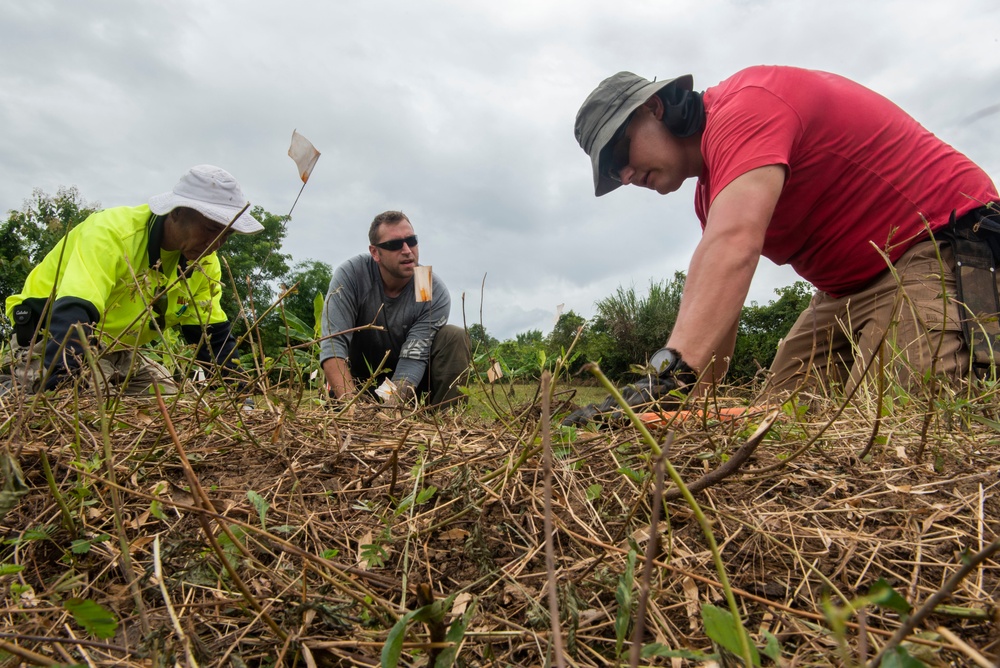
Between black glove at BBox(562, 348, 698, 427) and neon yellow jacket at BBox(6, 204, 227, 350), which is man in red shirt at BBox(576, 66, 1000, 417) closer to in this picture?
black glove at BBox(562, 348, 698, 427)

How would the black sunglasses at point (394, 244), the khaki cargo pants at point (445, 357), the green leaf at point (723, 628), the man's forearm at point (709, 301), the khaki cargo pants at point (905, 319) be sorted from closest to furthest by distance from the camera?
the green leaf at point (723, 628) → the man's forearm at point (709, 301) → the khaki cargo pants at point (905, 319) → the black sunglasses at point (394, 244) → the khaki cargo pants at point (445, 357)

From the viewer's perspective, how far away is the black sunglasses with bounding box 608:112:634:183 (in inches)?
108

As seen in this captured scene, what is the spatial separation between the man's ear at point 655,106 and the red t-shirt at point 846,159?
0.21 meters

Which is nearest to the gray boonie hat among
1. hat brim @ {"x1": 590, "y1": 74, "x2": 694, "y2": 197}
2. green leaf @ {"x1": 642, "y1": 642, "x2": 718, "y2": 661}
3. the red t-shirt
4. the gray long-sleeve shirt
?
hat brim @ {"x1": 590, "y1": 74, "x2": 694, "y2": 197}

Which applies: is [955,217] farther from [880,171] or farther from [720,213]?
[720,213]

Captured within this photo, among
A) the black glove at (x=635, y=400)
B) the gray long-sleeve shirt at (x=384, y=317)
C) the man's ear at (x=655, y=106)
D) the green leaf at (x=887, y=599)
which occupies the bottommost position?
the green leaf at (x=887, y=599)

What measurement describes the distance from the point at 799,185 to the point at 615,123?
863 millimetres

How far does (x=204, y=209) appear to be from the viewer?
10.8 feet

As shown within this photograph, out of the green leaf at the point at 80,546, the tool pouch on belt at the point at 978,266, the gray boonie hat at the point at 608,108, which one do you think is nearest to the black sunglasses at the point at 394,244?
the gray boonie hat at the point at 608,108

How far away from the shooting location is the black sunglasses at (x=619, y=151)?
108 inches

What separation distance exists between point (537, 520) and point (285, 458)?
61 cm

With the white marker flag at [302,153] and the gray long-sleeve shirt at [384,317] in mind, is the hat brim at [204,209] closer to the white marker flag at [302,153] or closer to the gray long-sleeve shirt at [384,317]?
the gray long-sleeve shirt at [384,317]

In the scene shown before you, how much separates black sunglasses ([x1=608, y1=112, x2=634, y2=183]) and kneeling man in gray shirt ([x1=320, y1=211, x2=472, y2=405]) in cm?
208

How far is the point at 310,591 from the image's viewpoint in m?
0.88
